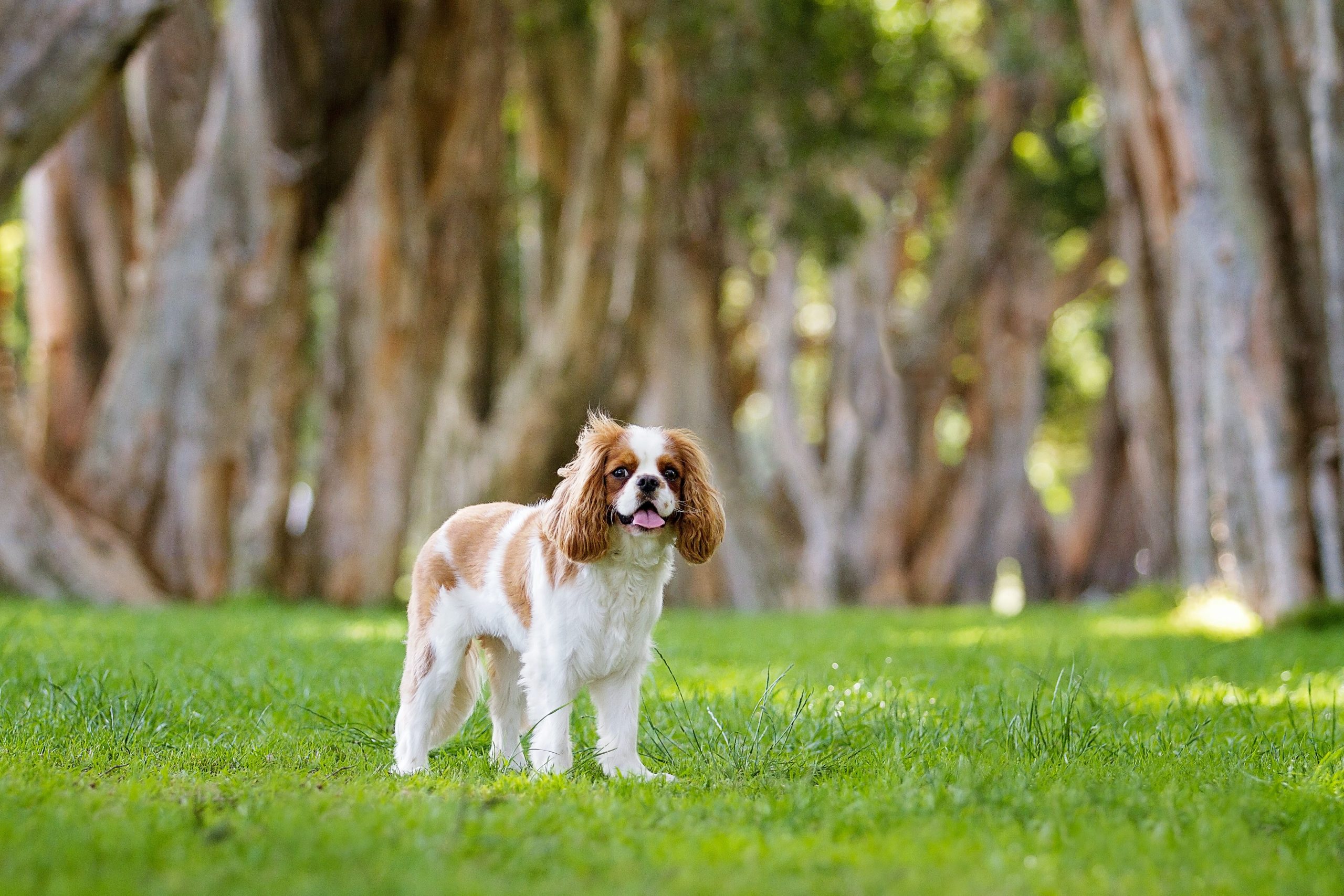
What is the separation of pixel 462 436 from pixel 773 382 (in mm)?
5752

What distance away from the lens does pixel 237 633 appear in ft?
26.1

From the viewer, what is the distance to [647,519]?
425cm

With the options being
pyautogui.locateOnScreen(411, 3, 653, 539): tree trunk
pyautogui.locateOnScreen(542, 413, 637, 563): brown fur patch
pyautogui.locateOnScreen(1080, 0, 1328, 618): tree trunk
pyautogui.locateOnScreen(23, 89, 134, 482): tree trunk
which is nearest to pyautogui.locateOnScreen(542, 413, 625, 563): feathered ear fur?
pyautogui.locateOnScreen(542, 413, 637, 563): brown fur patch

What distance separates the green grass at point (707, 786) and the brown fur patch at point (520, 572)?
517mm

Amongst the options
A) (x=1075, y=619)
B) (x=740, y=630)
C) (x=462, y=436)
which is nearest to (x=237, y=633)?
(x=740, y=630)

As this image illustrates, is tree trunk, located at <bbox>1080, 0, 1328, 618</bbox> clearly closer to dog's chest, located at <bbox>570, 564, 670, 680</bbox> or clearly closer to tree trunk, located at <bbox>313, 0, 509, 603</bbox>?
dog's chest, located at <bbox>570, 564, 670, 680</bbox>

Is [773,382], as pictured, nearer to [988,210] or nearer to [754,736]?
[988,210]

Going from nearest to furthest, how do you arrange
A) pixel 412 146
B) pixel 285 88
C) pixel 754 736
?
1. pixel 754 736
2. pixel 285 88
3. pixel 412 146

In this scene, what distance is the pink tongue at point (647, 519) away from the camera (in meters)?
4.23

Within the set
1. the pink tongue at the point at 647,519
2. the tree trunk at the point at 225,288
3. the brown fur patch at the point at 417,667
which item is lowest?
the brown fur patch at the point at 417,667

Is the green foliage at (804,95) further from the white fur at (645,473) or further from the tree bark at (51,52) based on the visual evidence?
the white fur at (645,473)

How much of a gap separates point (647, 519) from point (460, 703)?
100 cm

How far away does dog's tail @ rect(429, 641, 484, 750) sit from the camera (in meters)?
4.56

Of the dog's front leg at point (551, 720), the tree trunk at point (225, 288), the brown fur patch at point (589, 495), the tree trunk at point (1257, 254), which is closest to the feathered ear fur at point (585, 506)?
the brown fur patch at point (589, 495)
